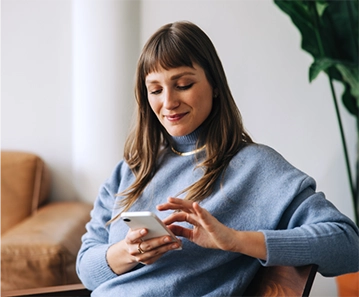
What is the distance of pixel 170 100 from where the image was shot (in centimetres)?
143

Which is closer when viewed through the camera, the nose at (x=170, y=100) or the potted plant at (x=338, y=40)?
the nose at (x=170, y=100)

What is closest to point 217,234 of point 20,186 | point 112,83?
point 112,83

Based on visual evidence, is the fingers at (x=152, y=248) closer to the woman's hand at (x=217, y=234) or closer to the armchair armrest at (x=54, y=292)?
the woman's hand at (x=217, y=234)

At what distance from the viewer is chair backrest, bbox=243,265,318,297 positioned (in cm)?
124

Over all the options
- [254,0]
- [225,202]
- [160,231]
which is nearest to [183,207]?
[160,231]

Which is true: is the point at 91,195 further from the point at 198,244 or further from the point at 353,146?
the point at 198,244

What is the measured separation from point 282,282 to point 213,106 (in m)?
0.45

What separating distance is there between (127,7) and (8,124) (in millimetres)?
761

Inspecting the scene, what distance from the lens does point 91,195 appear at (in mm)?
2795

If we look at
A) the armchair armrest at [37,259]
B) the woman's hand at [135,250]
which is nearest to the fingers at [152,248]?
the woman's hand at [135,250]

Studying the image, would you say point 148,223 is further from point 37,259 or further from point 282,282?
point 37,259

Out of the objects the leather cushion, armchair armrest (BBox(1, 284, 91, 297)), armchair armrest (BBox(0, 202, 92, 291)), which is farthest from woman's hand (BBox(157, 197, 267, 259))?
the leather cushion

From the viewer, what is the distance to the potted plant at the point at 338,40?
2.56 metres

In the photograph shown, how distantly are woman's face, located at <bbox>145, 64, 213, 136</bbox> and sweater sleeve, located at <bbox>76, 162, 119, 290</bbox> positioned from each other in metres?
0.29
